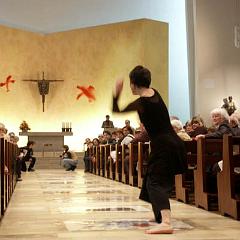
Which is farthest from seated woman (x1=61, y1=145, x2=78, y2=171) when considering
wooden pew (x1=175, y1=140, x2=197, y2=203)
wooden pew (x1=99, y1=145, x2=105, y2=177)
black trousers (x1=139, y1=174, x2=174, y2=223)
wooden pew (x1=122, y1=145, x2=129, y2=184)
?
black trousers (x1=139, y1=174, x2=174, y2=223)

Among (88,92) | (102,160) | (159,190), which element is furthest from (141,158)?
(88,92)

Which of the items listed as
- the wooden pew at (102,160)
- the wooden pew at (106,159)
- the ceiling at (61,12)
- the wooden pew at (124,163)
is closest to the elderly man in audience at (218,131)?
the wooden pew at (124,163)

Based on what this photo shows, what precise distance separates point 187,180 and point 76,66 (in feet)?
44.4

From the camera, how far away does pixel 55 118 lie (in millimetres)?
19250

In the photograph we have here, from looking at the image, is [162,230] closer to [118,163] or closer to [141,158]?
[141,158]

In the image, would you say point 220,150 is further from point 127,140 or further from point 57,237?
point 127,140

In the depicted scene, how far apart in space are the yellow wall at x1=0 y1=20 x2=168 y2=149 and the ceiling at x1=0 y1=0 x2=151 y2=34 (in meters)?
2.80

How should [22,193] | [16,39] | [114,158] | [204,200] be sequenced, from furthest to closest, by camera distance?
[16,39]
[114,158]
[22,193]
[204,200]

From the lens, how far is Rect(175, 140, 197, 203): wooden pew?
6.02m

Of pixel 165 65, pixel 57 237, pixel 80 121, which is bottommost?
pixel 57 237

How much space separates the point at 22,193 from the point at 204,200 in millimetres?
3035

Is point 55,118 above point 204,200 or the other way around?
above

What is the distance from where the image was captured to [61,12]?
14.7 meters

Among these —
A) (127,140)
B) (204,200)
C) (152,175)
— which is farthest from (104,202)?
(127,140)
